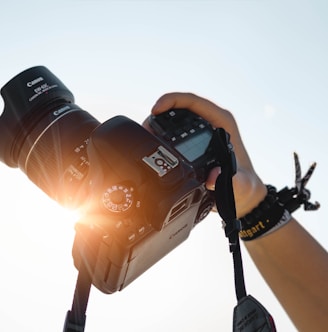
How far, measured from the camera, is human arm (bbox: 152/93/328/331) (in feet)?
7.02

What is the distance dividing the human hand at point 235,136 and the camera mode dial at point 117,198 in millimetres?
440

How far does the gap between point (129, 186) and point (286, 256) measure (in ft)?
3.09

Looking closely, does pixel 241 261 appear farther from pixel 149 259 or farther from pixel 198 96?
pixel 198 96

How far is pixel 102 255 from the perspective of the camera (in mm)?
1617

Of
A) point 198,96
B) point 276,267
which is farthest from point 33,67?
point 276,267

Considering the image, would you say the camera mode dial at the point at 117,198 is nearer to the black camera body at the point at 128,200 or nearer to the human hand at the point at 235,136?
the black camera body at the point at 128,200

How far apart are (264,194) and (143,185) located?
0.87m

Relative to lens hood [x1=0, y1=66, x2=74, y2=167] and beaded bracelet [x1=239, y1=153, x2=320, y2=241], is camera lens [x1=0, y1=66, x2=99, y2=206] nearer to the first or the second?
lens hood [x1=0, y1=66, x2=74, y2=167]

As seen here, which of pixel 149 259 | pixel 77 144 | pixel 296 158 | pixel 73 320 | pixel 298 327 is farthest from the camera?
pixel 296 158

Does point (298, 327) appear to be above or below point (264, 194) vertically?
below

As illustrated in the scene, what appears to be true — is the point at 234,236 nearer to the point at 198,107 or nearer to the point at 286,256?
the point at 198,107

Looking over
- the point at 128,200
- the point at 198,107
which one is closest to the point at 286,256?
the point at 198,107

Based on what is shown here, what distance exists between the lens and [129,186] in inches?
61.5

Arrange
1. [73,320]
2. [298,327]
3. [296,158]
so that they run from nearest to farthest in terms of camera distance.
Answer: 1. [73,320]
2. [298,327]
3. [296,158]
